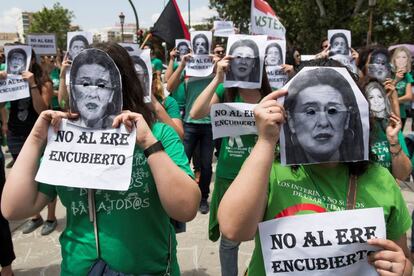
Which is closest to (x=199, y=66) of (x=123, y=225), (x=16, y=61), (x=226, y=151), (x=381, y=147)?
(x=16, y=61)

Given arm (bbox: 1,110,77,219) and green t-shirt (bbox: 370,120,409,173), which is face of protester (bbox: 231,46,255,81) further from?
arm (bbox: 1,110,77,219)

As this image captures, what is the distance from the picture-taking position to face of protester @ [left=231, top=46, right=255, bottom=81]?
→ 9.96ft

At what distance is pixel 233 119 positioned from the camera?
2.87 metres

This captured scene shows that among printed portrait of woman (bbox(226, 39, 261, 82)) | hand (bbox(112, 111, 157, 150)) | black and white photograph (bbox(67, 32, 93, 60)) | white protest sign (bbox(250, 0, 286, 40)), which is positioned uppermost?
white protest sign (bbox(250, 0, 286, 40))

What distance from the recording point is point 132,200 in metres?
1.63

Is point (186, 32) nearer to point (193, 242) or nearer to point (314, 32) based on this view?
point (193, 242)

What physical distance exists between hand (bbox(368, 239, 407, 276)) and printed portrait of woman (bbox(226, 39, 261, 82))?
1879mm

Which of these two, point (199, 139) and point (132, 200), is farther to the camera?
point (199, 139)

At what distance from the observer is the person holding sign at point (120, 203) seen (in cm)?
156

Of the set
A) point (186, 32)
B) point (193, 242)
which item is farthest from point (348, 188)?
point (186, 32)

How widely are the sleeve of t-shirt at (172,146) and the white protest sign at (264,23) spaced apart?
3.25 m

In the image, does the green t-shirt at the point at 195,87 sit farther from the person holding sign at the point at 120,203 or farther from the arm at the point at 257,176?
the arm at the point at 257,176

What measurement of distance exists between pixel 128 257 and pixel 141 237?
0.09 meters

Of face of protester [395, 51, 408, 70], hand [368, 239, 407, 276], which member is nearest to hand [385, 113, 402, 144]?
hand [368, 239, 407, 276]
